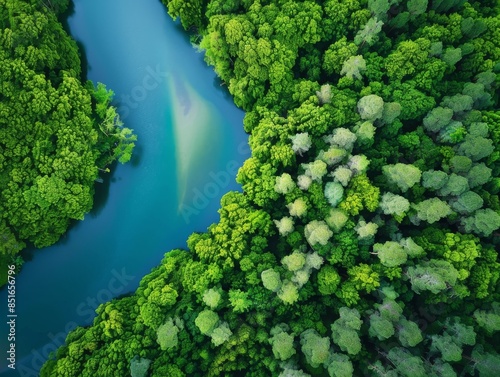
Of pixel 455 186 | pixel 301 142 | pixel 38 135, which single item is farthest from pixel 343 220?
pixel 38 135

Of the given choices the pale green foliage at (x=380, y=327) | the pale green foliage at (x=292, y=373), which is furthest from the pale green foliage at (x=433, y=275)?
the pale green foliage at (x=292, y=373)

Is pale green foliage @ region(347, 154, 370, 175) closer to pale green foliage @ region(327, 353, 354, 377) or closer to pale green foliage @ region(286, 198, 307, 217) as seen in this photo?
pale green foliage @ region(286, 198, 307, 217)

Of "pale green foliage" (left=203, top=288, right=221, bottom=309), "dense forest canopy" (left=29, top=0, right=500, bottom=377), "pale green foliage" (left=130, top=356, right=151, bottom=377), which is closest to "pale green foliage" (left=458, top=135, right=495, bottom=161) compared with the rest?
"dense forest canopy" (left=29, top=0, right=500, bottom=377)

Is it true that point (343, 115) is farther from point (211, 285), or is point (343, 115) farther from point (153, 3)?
point (153, 3)

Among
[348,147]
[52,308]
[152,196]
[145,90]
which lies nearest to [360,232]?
[348,147]

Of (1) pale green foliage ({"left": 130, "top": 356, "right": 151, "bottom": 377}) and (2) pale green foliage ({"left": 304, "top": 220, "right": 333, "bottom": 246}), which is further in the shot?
(2) pale green foliage ({"left": 304, "top": 220, "right": 333, "bottom": 246})

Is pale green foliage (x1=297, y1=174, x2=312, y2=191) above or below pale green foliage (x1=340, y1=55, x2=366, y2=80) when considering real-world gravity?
below

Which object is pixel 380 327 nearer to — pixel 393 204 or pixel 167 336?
pixel 393 204

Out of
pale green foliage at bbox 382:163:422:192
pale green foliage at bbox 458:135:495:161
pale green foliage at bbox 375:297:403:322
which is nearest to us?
pale green foliage at bbox 375:297:403:322
